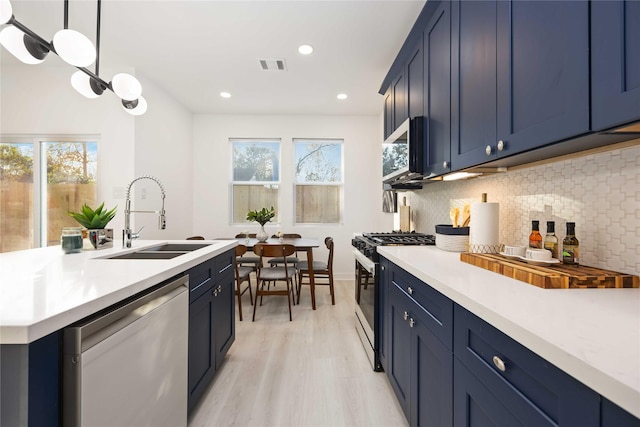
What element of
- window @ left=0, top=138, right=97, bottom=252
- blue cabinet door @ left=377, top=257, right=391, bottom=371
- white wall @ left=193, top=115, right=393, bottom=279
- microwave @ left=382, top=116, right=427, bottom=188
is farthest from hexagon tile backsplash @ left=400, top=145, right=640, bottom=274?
window @ left=0, top=138, right=97, bottom=252

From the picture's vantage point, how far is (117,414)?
0.85m

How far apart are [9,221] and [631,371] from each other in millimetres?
5137

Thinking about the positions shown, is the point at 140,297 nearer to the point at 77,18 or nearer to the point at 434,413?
the point at 434,413

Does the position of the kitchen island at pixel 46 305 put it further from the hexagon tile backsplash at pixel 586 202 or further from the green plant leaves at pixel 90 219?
the hexagon tile backsplash at pixel 586 202

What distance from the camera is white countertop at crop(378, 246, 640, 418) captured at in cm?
42

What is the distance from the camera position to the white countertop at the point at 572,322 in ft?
1.38

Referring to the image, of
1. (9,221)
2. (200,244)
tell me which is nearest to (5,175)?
(9,221)

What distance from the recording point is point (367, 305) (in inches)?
86.0

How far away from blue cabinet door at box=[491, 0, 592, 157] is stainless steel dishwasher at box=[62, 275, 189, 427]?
5.06ft

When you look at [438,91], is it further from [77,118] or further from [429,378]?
[77,118]

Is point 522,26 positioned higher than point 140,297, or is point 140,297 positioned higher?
point 522,26

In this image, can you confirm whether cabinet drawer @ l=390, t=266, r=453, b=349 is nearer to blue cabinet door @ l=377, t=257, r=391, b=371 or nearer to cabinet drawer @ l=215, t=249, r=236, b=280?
blue cabinet door @ l=377, t=257, r=391, b=371

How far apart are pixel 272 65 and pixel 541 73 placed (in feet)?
8.96

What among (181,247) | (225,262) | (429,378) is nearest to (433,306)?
(429,378)
